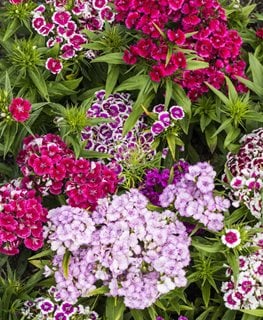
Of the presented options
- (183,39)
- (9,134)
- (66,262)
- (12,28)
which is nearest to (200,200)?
(66,262)

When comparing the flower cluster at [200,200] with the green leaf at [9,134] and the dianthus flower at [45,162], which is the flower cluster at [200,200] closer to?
the dianthus flower at [45,162]

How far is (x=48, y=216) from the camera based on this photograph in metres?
4.19

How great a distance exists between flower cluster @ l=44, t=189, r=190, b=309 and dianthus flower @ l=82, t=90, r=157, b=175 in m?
0.48

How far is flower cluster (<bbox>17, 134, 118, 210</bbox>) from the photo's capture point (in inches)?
165

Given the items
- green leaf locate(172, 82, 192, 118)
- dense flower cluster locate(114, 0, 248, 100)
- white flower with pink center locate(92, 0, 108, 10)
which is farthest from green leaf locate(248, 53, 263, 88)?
white flower with pink center locate(92, 0, 108, 10)

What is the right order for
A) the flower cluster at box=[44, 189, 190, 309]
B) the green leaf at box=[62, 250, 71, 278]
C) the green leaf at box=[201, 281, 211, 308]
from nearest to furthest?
the flower cluster at box=[44, 189, 190, 309]
the green leaf at box=[62, 250, 71, 278]
the green leaf at box=[201, 281, 211, 308]

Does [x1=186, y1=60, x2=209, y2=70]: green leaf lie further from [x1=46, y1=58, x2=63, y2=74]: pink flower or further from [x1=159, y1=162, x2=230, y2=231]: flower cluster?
[x1=46, y1=58, x2=63, y2=74]: pink flower

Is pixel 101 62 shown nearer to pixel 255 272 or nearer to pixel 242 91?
pixel 242 91

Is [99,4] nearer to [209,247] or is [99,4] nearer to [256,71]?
[256,71]

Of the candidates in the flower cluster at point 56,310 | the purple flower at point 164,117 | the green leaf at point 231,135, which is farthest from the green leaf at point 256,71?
the flower cluster at point 56,310

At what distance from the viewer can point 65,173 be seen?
13.8 feet

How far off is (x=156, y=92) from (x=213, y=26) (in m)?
0.56

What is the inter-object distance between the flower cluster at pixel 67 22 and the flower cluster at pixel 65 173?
62 cm

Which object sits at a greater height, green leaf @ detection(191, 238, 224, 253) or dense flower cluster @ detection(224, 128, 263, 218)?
dense flower cluster @ detection(224, 128, 263, 218)
